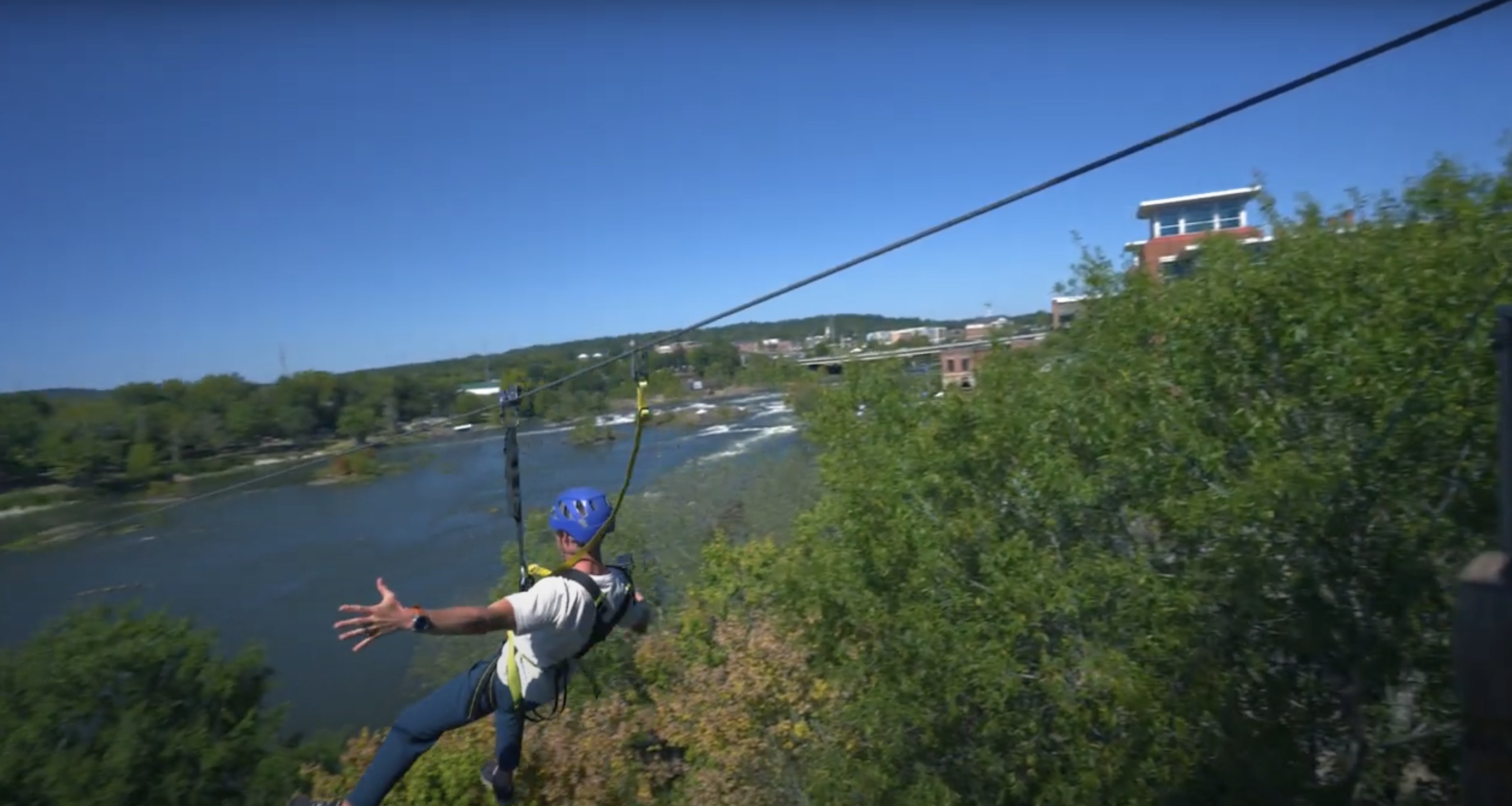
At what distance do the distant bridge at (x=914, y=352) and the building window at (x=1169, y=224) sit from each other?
1789cm

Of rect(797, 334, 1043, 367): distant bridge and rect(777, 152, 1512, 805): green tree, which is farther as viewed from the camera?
rect(797, 334, 1043, 367): distant bridge

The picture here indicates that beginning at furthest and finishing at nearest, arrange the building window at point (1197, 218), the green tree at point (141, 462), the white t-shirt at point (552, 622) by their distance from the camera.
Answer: the building window at point (1197, 218), the green tree at point (141, 462), the white t-shirt at point (552, 622)

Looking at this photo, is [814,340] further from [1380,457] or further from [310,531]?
[310,531]

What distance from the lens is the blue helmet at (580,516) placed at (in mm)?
3408

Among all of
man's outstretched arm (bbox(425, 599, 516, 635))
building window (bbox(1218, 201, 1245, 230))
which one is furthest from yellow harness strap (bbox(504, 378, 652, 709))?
building window (bbox(1218, 201, 1245, 230))

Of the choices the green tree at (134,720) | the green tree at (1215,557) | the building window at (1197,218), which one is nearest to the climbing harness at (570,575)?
the green tree at (1215,557)

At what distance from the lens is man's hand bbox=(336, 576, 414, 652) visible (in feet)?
8.20

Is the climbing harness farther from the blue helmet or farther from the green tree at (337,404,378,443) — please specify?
the green tree at (337,404,378,443)

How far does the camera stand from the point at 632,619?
3.73 metres

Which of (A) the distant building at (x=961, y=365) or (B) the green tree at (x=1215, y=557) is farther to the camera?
(A) the distant building at (x=961, y=365)

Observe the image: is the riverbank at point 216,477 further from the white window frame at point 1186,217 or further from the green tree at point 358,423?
the white window frame at point 1186,217

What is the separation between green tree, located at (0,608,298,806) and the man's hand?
14.0 m

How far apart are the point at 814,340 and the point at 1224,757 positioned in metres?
15.6

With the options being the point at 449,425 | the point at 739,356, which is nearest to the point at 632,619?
the point at 449,425
